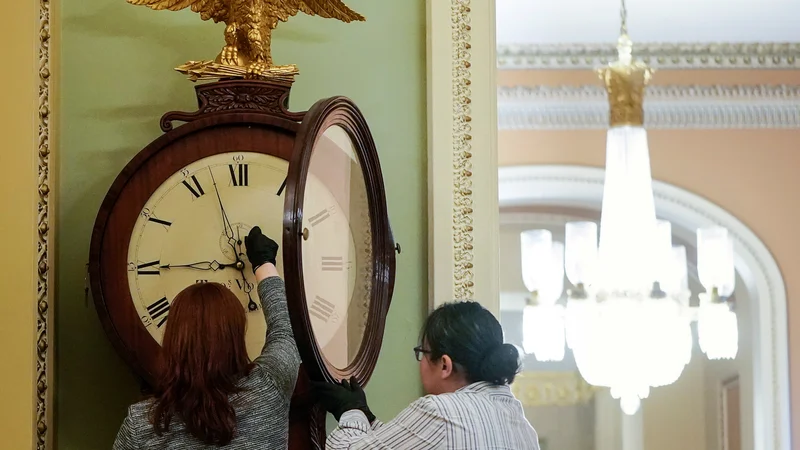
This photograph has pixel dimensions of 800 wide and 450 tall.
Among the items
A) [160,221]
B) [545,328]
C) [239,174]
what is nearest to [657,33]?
[545,328]

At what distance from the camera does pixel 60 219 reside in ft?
7.44

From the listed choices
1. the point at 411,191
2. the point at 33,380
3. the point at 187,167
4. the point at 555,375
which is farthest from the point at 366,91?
the point at 555,375

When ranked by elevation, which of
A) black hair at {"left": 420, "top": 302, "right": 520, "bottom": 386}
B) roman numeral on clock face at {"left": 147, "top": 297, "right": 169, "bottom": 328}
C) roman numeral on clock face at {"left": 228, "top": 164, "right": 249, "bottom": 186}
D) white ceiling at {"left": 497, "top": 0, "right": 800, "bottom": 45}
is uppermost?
white ceiling at {"left": 497, "top": 0, "right": 800, "bottom": 45}

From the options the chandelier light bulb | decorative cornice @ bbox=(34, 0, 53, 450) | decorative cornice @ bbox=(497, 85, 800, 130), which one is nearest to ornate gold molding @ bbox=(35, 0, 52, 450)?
decorative cornice @ bbox=(34, 0, 53, 450)

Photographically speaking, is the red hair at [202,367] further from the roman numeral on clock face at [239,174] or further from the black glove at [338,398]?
the roman numeral on clock face at [239,174]

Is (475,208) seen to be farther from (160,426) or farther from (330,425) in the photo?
(160,426)

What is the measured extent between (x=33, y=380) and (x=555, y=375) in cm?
432

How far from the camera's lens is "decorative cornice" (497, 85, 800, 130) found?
501 centimetres

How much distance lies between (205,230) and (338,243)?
277 mm

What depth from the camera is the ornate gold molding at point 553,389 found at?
6078 mm

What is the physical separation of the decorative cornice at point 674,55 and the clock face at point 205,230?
2995mm

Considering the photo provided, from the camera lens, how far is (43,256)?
2.20 m

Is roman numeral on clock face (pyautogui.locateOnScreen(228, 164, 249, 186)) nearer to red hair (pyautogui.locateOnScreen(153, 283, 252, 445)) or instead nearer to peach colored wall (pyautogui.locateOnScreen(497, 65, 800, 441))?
red hair (pyautogui.locateOnScreen(153, 283, 252, 445))

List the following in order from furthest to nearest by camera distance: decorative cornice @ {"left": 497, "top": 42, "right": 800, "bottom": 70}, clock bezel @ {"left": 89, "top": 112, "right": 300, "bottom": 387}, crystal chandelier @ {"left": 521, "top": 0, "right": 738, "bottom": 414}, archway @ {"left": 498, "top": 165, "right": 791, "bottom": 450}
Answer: archway @ {"left": 498, "top": 165, "right": 791, "bottom": 450} < decorative cornice @ {"left": 497, "top": 42, "right": 800, "bottom": 70} < crystal chandelier @ {"left": 521, "top": 0, "right": 738, "bottom": 414} < clock bezel @ {"left": 89, "top": 112, "right": 300, "bottom": 387}
